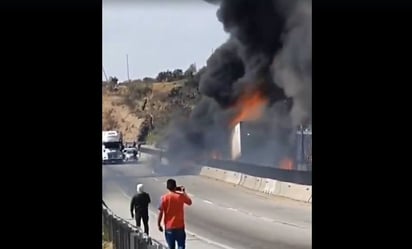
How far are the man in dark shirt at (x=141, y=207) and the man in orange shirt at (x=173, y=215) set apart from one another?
96mm

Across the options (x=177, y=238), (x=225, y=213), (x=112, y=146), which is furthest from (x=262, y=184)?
(x=112, y=146)

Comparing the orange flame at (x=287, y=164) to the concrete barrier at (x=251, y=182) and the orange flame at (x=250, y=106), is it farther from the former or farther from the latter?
the orange flame at (x=250, y=106)

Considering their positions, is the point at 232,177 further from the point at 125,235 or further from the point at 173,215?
the point at 125,235

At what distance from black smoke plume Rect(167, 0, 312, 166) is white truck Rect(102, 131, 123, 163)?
37 centimetres

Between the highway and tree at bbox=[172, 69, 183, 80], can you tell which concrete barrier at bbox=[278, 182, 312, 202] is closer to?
the highway

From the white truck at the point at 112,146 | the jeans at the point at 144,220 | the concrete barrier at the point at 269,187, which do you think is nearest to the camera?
the white truck at the point at 112,146

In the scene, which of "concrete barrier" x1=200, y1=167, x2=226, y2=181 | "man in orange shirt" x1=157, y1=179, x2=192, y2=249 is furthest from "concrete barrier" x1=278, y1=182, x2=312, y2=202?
"man in orange shirt" x1=157, y1=179, x2=192, y2=249

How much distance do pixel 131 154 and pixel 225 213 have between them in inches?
30.1

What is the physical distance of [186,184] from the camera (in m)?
6.17

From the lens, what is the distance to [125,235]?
6.06 m

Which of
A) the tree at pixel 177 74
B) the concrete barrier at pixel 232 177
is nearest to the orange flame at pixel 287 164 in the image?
the concrete barrier at pixel 232 177

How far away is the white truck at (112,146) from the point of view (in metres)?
5.98

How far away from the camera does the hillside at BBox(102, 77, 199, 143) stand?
19.7 ft
